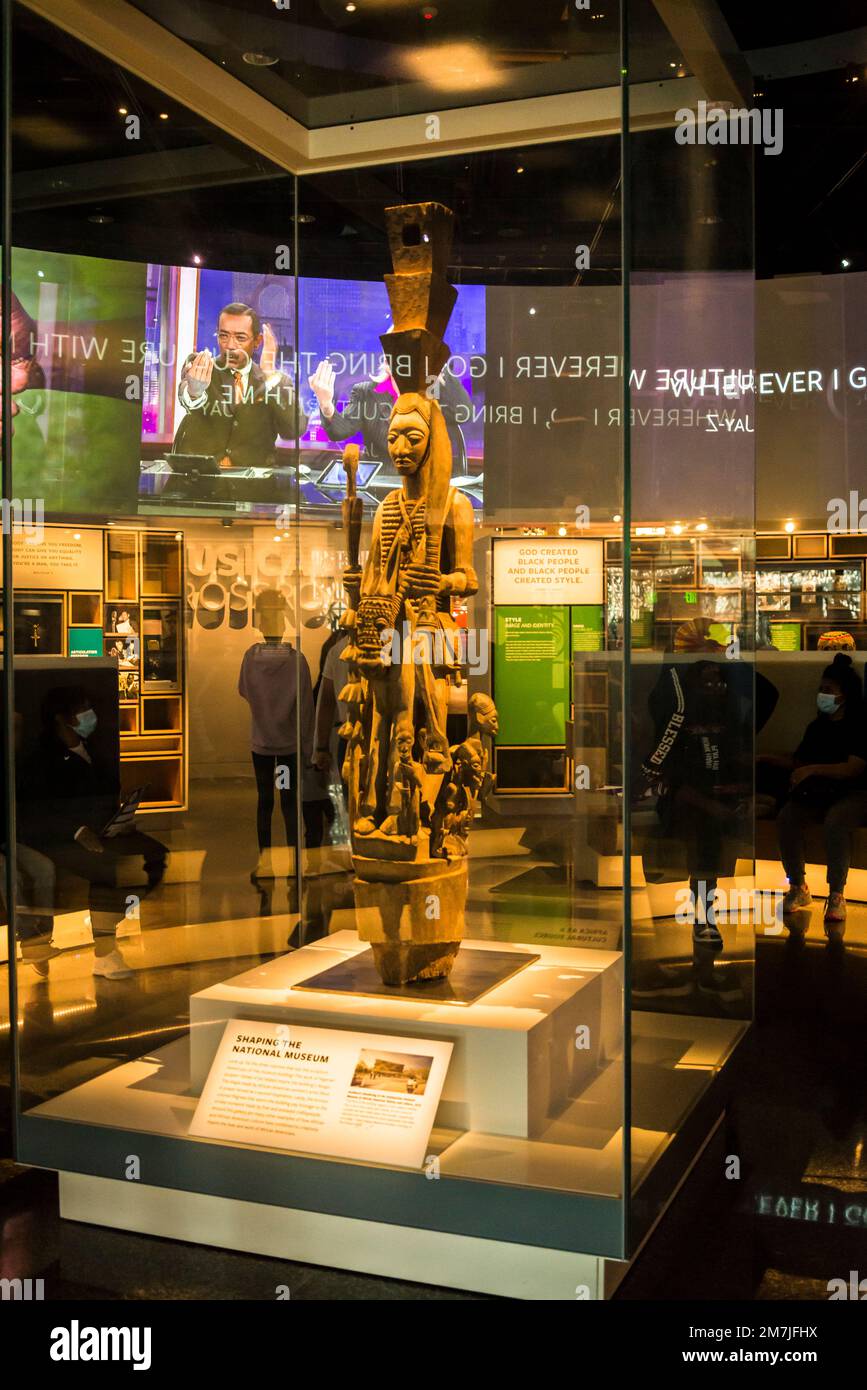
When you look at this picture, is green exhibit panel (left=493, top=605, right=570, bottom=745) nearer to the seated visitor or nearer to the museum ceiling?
the museum ceiling

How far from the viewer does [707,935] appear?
13.0 feet

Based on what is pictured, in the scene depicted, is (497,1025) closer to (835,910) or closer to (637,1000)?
(637,1000)

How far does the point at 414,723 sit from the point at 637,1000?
0.96m

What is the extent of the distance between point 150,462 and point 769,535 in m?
5.81

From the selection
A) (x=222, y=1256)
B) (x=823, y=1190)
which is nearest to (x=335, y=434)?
(x=222, y=1256)

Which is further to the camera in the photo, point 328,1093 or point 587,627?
point 587,627

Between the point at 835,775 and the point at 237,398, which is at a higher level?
the point at 237,398

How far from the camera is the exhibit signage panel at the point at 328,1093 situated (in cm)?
285

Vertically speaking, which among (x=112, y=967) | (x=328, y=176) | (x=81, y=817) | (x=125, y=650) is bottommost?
(x=112, y=967)

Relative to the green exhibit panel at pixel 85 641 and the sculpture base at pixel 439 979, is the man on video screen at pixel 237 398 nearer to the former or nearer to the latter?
the green exhibit panel at pixel 85 641

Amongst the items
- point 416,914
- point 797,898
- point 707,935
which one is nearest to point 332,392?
point 416,914

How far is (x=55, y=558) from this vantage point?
3.53 m

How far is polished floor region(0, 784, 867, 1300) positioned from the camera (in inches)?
112

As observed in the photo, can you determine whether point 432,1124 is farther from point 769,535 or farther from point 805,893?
point 769,535
